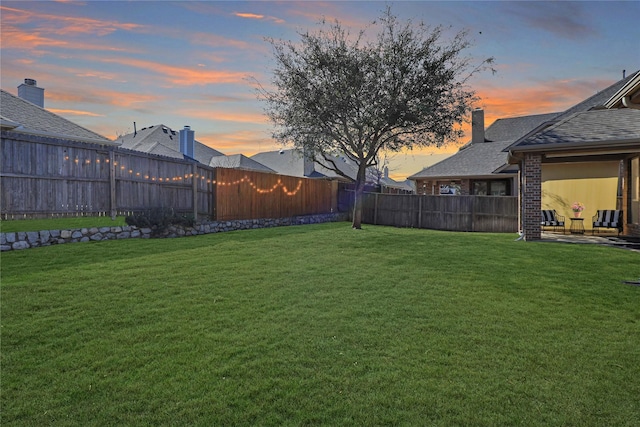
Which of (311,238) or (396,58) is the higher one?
(396,58)

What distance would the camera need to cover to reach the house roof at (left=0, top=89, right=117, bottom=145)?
1259 centimetres

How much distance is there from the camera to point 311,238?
11.2 meters

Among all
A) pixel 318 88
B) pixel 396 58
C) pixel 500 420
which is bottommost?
pixel 500 420

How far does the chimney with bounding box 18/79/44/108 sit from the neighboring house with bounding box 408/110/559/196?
20887 millimetres

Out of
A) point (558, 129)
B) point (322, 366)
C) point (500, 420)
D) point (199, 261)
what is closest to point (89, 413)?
point (322, 366)

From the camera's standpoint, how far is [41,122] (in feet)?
44.1

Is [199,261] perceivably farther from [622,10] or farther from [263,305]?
[622,10]

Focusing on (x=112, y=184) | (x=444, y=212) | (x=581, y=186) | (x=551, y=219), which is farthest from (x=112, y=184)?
(x=581, y=186)

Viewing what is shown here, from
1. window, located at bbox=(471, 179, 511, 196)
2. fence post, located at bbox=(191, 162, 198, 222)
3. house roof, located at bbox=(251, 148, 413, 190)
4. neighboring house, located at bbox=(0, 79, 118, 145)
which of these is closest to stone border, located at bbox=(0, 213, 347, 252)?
fence post, located at bbox=(191, 162, 198, 222)

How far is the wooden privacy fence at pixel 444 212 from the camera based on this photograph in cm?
1550

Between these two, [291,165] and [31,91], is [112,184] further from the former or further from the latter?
[291,165]

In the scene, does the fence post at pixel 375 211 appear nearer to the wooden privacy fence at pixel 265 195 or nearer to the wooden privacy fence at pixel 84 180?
the wooden privacy fence at pixel 265 195

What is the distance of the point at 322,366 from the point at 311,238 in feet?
26.8

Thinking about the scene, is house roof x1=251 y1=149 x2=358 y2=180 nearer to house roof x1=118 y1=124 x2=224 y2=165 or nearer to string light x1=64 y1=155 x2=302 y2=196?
house roof x1=118 y1=124 x2=224 y2=165
